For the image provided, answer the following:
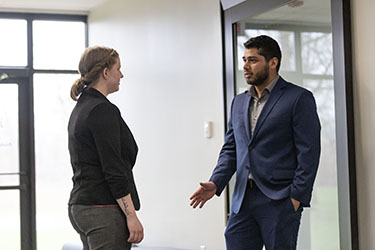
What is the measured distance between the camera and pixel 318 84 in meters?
2.92

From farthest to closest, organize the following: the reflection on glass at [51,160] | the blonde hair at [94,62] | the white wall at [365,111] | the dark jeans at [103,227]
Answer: the reflection on glass at [51,160], the white wall at [365,111], the blonde hair at [94,62], the dark jeans at [103,227]

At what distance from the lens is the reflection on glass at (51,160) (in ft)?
17.9

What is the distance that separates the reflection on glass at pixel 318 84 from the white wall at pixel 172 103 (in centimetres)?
87

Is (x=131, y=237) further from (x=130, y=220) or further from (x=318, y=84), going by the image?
(x=318, y=84)

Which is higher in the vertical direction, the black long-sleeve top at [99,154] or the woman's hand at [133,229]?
the black long-sleeve top at [99,154]

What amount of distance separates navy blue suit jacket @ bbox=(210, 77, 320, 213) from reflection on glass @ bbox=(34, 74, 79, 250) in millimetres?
3311

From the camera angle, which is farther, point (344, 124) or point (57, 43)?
point (57, 43)

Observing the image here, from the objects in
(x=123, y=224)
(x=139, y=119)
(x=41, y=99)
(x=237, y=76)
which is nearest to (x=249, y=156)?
(x=123, y=224)

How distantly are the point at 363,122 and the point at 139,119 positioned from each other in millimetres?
2654

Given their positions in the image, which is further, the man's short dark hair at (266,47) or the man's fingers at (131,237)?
the man's short dark hair at (266,47)

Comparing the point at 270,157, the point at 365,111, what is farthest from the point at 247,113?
the point at 365,111

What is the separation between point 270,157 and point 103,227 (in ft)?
2.77

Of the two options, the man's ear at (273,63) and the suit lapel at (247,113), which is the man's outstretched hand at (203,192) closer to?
the suit lapel at (247,113)

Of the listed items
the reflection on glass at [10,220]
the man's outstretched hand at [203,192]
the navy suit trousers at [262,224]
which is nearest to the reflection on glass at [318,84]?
the navy suit trousers at [262,224]
